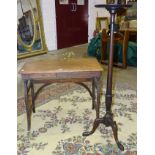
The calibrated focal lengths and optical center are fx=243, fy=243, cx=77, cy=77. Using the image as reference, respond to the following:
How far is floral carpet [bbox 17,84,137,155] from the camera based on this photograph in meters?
1.72

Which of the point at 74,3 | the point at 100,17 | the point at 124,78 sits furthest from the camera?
the point at 100,17

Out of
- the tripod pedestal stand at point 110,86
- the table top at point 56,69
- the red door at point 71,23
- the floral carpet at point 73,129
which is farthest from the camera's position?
the red door at point 71,23

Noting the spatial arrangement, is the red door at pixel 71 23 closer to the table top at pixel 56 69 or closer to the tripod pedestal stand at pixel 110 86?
the table top at pixel 56 69

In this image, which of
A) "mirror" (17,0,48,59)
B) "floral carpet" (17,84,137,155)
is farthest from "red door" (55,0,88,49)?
"floral carpet" (17,84,137,155)

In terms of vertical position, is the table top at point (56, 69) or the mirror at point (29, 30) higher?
the mirror at point (29, 30)

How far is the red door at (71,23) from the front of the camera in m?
5.90

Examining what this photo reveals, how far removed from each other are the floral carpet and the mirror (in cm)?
235

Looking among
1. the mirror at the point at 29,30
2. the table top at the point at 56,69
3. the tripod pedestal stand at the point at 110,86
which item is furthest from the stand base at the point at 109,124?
the mirror at the point at 29,30

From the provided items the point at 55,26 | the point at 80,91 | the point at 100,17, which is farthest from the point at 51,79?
the point at 100,17

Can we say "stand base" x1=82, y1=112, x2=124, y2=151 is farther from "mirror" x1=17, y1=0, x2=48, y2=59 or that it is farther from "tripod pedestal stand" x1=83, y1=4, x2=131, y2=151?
"mirror" x1=17, y1=0, x2=48, y2=59

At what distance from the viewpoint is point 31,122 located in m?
2.15

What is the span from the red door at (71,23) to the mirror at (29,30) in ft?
2.45
